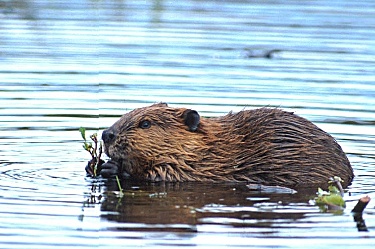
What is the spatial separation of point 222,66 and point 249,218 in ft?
18.6

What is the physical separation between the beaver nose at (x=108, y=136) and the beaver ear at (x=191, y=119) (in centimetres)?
48

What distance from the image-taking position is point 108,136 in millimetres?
6953

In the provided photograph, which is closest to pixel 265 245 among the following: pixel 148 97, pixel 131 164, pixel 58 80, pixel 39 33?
pixel 131 164

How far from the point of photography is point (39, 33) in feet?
43.8

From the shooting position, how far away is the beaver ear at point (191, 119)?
7.05m

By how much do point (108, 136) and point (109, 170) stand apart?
209 millimetres

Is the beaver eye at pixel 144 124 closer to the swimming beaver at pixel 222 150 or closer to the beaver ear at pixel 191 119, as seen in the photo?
the swimming beaver at pixel 222 150

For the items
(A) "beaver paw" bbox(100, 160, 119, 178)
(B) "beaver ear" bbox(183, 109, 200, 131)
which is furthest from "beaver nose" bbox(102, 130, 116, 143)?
(B) "beaver ear" bbox(183, 109, 200, 131)

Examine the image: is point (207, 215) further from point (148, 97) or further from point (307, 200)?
point (148, 97)

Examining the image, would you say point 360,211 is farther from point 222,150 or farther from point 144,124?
point 144,124

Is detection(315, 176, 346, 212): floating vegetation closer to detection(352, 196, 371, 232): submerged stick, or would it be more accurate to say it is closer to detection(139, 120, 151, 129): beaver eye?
detection(352, 196, 371, 232): submerged stick

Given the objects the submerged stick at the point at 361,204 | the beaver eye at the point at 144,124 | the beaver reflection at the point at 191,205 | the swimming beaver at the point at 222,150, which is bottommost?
the beaver reflection at the point at 191,205

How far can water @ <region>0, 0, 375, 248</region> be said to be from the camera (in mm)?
5688

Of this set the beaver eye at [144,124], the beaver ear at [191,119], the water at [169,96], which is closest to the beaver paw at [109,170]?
the water at [169,96]
